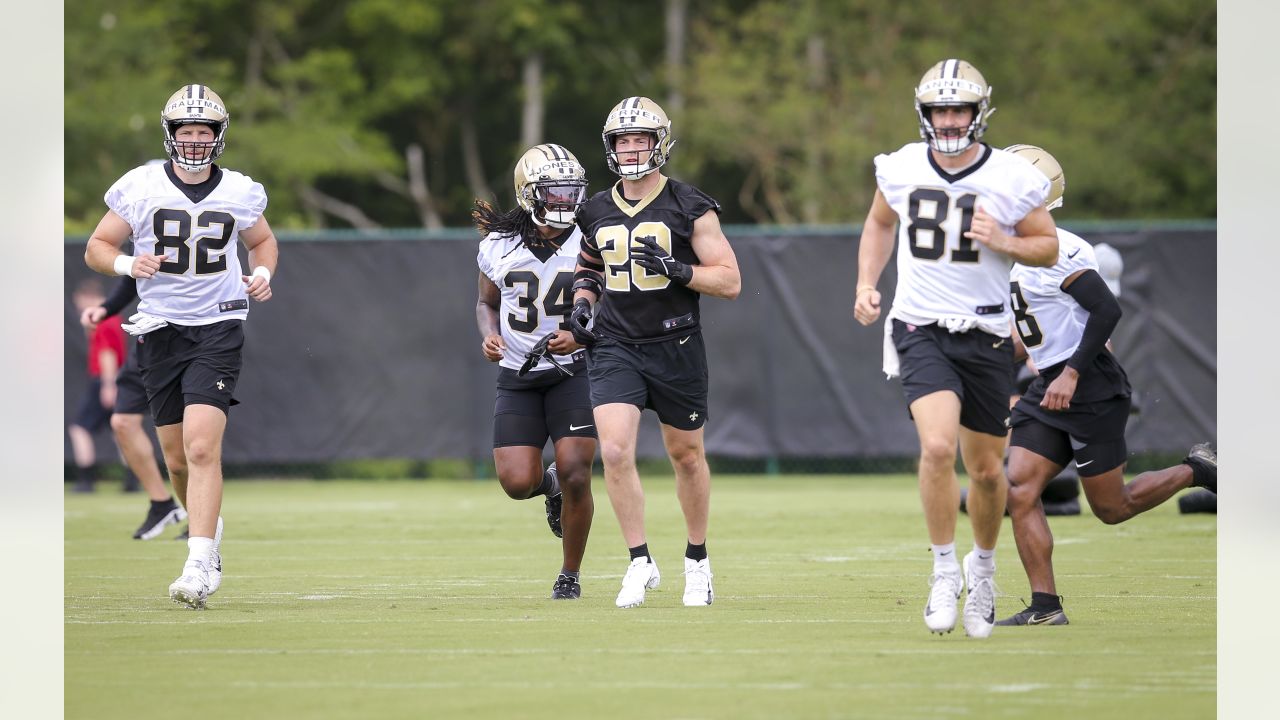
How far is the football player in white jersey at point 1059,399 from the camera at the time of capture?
7.17 meters

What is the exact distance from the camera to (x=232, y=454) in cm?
1722

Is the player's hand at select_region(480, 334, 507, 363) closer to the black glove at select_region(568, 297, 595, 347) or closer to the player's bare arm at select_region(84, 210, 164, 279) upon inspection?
the black glove at select_region(568, 297, 595, 347)

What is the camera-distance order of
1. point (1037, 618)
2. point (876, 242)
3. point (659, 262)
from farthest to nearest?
point (659, 262) → point (1037, 618) → point (876, 242)

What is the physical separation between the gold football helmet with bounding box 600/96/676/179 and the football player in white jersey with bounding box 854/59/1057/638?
1317 millimetres

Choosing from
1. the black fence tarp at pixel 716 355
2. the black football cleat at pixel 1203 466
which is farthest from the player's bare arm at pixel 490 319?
the black fence tarp at pixel 716 355

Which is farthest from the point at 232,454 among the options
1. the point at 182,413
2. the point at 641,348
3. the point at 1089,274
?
the point at 1089,274

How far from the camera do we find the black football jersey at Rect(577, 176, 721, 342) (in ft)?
25.3

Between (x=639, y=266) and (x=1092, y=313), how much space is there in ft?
6.42

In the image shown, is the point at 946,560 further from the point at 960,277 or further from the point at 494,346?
the point at 494,346

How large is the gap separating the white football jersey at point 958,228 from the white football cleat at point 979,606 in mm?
952

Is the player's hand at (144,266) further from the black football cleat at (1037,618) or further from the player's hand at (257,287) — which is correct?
the black football cleat at (1037,618)

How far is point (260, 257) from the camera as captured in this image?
326 inches

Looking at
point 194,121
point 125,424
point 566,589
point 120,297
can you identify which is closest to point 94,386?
point 125,424
